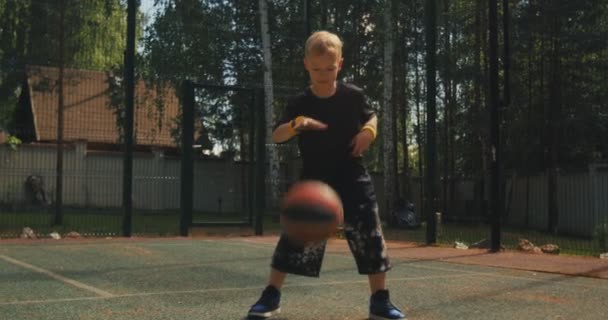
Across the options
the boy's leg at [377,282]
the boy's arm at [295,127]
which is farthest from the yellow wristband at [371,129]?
the boy's leg at [377,282]

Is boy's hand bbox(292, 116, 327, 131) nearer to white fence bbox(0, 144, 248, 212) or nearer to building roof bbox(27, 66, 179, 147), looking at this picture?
white fence bbox(0, 144, 248, 212)

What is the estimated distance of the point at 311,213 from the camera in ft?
10.4

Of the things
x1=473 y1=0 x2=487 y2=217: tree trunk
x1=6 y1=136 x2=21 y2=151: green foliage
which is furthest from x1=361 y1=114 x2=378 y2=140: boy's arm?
x1=6 y1=136 x2=21 y2=151: green foliage

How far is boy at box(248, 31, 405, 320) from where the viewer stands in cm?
369

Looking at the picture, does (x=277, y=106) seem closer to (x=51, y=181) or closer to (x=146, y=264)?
(x=51, y=181)

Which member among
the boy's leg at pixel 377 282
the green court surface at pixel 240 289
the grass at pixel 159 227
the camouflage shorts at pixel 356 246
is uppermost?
the camouflage shorts at pixel 356 246

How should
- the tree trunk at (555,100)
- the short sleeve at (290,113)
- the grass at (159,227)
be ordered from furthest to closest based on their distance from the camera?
the tree trunk at (555,100) < the grass at (159,227) < the short sleeve at (290,113)

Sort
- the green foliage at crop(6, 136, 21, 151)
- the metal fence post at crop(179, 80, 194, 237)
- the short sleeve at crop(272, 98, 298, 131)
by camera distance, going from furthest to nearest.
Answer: the green foliage at crop(6, 136, 21, 151)
the metal fence post at crop(179, 80, 194, 237)
the short sleeve at crop(272, 98, 298, 131)

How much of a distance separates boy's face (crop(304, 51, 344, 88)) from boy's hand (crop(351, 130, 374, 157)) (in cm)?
34

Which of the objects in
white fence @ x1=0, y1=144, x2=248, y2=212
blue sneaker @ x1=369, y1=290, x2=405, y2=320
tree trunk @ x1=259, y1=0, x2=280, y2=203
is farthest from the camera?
tree trunk @ x1=259, y1=0, x2=280, y2=203

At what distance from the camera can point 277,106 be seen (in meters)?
19.3

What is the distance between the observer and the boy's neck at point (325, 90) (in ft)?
12.3

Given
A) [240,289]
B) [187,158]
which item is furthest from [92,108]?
[240,289]

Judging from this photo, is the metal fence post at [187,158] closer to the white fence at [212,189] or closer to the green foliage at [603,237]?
the white fence at [212,189]
